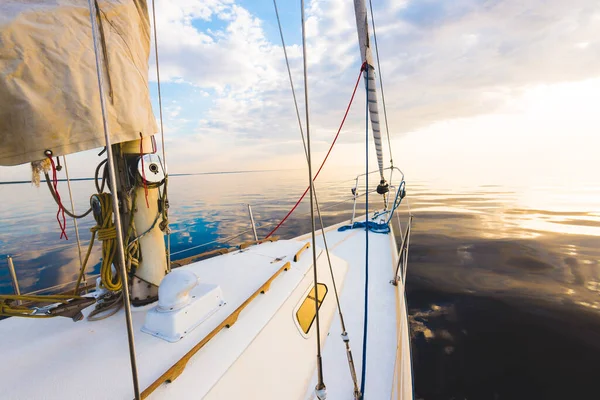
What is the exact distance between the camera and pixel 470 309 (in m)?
5.15

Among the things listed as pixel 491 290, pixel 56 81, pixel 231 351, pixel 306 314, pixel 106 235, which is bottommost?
pixel 491 290

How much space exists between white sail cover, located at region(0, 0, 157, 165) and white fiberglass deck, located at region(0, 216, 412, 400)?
143 cm

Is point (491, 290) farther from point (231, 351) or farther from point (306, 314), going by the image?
point (231, 351)

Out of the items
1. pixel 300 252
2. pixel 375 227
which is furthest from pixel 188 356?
pixel 375 227

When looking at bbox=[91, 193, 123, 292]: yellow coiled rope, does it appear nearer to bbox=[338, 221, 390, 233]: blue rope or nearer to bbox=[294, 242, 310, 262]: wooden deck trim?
bbox=[294, 242, 310, 262]: wooden deck trim

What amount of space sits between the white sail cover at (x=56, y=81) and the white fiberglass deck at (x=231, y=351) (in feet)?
4.68

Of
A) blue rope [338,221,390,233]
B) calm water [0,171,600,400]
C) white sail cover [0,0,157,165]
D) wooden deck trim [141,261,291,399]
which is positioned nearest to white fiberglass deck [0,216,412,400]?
wooden deck trim [141,261,291,399]

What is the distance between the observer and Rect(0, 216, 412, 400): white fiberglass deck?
1.65 metres

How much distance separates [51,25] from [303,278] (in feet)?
10.7

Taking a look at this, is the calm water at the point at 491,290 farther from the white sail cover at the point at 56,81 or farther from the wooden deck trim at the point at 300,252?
the white sail cover at the point at 56,81

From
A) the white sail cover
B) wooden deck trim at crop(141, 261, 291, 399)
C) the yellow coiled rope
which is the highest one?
the white sail cover

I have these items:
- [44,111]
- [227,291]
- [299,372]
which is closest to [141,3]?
[44,111]

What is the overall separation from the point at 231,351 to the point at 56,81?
2149 millimetres

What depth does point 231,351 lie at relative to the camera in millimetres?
1997
